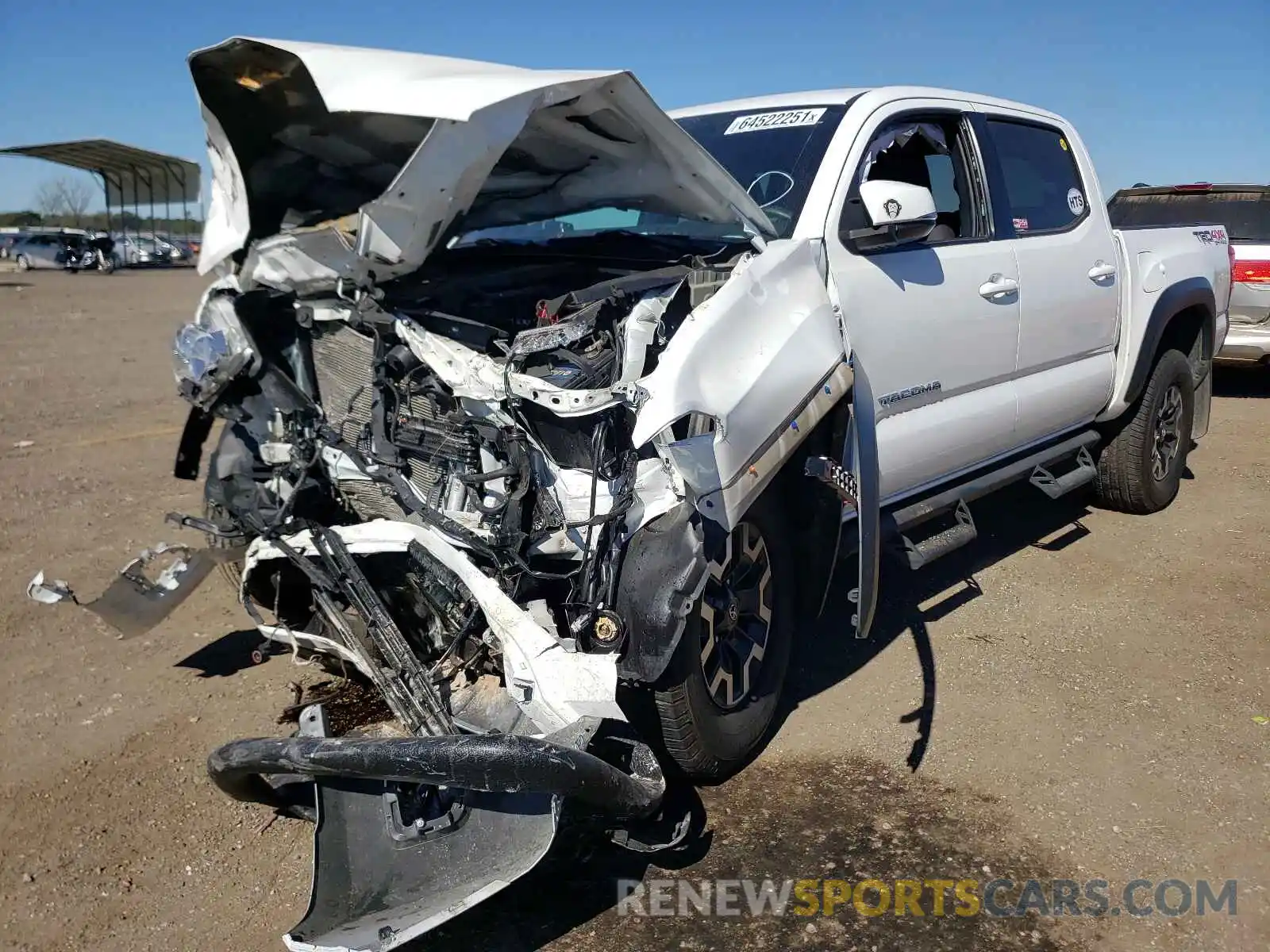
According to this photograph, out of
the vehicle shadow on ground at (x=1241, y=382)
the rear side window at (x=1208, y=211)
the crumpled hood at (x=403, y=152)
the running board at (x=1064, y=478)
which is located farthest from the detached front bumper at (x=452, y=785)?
the vehicle shadow on ground at (x=1241, y=382)

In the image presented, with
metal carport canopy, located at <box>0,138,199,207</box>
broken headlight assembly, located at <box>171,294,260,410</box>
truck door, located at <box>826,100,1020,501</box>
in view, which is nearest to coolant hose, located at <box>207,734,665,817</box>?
broken headlight assembly, located at <box>171,294,260,410</box>

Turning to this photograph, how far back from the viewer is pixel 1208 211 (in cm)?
998

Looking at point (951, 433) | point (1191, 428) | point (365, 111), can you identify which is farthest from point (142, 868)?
point (1191, 428)

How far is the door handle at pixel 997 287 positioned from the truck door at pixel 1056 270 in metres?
0.11

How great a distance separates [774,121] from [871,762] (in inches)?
101

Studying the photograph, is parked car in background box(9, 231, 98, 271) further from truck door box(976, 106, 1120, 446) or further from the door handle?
the door handle

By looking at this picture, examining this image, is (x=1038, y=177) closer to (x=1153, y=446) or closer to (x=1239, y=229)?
(x=1153, y=446)

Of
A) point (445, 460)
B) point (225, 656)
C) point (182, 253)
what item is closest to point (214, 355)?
point (445, 460)

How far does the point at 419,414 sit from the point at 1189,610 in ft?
12.3

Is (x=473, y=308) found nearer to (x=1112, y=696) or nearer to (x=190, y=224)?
(x=1112, y=696)

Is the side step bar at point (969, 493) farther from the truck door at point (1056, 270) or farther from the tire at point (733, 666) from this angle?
the tire at point (733, 666)

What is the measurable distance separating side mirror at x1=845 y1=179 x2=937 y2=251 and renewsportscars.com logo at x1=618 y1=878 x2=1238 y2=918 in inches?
84.1

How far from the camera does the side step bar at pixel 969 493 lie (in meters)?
4.18

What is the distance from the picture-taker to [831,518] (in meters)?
3.72
